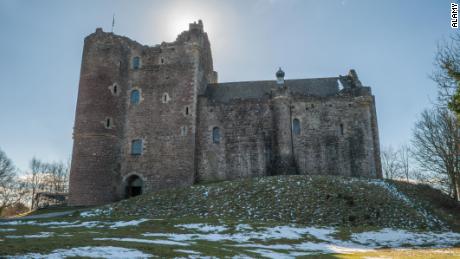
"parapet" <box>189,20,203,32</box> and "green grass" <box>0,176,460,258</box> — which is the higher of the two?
"parapet" <box>189,20,203,32</box>

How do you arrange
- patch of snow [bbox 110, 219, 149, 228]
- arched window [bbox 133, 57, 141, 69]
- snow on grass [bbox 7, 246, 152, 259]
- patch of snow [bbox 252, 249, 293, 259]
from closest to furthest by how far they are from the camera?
snow on grass [bbox 7, 246, 152, 259] → patch of snow [bbox 252, 249, 293, 259] → patch of snow [bbox 110, 219, 149, 228] → arched window [bbox 133, 57, 141, 69]

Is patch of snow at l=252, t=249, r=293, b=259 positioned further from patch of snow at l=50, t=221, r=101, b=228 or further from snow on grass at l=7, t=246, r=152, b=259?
patch of snow at l=50, t=221, r=101, b=228

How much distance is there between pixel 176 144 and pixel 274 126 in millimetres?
8239

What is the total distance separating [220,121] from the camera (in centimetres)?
3244

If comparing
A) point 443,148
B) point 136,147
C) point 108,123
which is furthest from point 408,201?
point 108,123

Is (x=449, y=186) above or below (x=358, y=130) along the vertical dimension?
below

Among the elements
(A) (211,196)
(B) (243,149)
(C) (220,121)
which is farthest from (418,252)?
(C) (220,121)

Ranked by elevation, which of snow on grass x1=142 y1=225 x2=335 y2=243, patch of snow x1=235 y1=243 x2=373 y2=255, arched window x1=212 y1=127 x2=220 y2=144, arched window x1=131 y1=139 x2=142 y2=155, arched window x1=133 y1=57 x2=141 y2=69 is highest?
arched window x1=133 y1=57 x2=141 y2=69

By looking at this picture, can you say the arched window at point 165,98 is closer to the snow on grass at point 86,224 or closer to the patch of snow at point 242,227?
the snow on grass at point 86,224

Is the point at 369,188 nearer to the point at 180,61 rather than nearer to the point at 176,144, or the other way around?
the point at 176,144

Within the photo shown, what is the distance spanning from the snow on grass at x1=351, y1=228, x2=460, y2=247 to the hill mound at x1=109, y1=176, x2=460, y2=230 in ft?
6.64

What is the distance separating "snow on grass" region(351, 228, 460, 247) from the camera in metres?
16.1

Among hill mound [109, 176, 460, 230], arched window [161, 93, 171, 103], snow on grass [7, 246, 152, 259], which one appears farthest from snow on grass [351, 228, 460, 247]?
arched window [161, 93, 171, 103]

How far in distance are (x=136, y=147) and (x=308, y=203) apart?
16.1 meters
